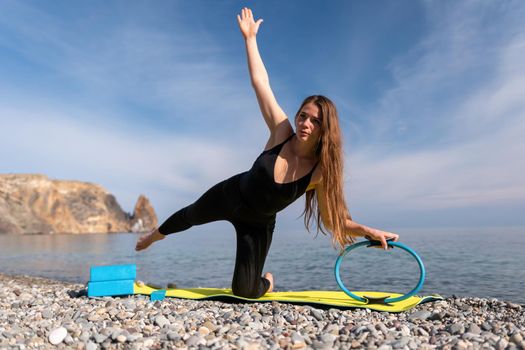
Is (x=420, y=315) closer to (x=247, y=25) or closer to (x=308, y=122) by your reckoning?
(x=308, y=122)

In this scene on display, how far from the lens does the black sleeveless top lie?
4.05 meters

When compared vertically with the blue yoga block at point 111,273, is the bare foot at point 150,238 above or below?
above

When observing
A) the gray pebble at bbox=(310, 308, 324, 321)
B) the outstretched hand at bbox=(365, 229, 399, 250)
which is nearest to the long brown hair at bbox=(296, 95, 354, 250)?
the outstretched hand at bbox=(365, 229, 399, 250)

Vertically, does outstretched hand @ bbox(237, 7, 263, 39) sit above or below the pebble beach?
above

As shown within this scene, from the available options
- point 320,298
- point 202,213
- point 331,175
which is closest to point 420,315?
point 320,298

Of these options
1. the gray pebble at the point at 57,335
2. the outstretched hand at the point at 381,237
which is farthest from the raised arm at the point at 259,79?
the gray pebble at the point at 57,335

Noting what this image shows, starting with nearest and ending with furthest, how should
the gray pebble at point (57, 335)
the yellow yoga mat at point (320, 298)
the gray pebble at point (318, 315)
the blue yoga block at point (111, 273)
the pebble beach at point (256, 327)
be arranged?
1. the pebble beach at point (256, 327)
2. the gray pebble at point (57, 335)
3. the gray pebble at point (318, 315)
4. the yellow yoga mat at point (320, 298)
5. the blue yoga block at point (111, 273)

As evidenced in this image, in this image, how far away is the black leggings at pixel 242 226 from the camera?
462cm

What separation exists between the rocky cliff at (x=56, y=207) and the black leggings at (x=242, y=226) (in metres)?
58.7

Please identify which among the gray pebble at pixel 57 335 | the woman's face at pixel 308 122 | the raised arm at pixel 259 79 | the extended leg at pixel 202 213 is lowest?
the gray pebble at pixel 57 335

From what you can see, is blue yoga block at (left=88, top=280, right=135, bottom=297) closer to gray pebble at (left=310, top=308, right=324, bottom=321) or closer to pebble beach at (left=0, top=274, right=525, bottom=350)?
pebble beach at (left=0, top=274, right=525, bottom=350)

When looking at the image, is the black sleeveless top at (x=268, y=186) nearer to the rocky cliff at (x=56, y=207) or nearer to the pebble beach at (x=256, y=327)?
the pebble beach at (x=256, y=327)

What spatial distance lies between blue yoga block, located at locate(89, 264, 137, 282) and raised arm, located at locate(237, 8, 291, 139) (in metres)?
2.48

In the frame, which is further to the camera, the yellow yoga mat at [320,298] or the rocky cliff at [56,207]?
the rocky cliff at [56,207]
